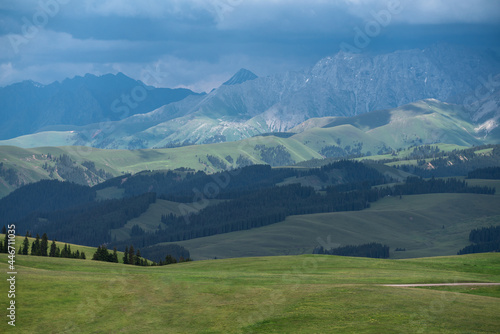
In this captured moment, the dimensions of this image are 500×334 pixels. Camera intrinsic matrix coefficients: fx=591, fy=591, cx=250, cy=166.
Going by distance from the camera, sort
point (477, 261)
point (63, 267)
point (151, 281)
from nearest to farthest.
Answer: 1. point (151, 281)
2. point (63, 267)
3. point (477, 261)

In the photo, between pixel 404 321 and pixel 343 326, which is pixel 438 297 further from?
pixel 343 326

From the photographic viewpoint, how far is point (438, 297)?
56.8m

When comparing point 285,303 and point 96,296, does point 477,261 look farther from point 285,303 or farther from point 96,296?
point 96,296

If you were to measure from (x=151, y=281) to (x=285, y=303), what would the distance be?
18066 millimetres

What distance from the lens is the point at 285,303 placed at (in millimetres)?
55719

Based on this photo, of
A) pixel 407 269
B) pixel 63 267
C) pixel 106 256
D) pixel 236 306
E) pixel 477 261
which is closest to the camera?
pixel 236 306

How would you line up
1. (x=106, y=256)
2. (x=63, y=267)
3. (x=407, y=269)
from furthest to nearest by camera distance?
1. (x=106, y=256)
2. (x=407, y=269)
3. (x=63, y=267)

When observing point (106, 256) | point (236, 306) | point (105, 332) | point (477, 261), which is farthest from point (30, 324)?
point (106, 256)

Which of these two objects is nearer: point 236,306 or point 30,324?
point 30,324

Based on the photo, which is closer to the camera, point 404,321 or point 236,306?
point 404,321

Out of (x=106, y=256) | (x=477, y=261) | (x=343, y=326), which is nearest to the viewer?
(x=343, y=326)

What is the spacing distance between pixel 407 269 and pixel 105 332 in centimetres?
5662

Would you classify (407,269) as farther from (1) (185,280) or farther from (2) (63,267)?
(2) (63,267)

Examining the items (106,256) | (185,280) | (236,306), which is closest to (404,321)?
(236,306)
